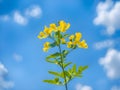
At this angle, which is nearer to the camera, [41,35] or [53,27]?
[53,27]

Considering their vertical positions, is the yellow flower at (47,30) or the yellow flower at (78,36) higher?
the yellow flower at (47,30)

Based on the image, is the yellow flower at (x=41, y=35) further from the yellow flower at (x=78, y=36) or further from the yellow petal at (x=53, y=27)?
the yellow flower at (x=78, y=36)

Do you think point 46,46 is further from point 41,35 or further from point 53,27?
point 53,27

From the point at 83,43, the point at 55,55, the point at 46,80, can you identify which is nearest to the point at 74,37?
the point at 83,43

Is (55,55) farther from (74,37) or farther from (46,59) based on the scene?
(74,37)

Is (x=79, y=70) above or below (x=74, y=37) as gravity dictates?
below

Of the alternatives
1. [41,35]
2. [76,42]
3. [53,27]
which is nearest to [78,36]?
[76,42]

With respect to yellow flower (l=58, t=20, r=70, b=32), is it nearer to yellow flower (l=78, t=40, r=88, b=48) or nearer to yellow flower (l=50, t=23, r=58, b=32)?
yellow flower (l=50, t=23, r=58, b=32)

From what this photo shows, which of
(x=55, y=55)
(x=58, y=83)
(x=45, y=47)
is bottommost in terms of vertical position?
(x=58, y=83)

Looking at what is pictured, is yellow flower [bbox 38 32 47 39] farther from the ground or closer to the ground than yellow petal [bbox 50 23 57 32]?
farther from the ground

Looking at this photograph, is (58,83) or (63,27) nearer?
(63,27)

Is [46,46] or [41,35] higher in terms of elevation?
[41,35]
